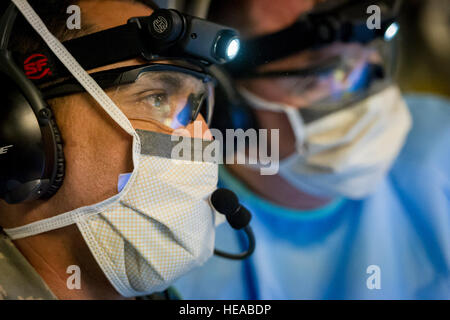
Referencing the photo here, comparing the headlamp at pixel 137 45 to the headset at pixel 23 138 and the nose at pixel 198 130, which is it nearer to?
the headset at pixel 23 138

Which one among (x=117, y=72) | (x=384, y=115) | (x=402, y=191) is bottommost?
(x=402, y=191)

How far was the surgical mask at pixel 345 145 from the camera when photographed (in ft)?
5.20

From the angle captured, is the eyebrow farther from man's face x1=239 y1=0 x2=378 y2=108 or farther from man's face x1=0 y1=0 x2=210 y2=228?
man's face x1=239 y1=0 x2=378 y2=108

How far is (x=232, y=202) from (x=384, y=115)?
101 centimetres

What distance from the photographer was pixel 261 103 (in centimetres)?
155

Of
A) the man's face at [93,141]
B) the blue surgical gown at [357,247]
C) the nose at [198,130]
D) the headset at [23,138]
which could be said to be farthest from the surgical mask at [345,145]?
the headset at [23,138]

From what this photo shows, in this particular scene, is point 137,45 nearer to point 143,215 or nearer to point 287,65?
Answer: point 143,215

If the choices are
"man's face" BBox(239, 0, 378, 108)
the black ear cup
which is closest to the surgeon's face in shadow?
"man's face" BBox(239, 0, 378, 108)

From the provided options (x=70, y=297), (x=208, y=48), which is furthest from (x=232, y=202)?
(x=70, y=297)

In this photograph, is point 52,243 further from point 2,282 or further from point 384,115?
point 384,115

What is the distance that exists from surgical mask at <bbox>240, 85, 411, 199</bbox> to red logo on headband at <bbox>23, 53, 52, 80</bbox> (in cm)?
79

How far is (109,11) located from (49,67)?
168 millimetres

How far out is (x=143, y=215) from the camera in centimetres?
84

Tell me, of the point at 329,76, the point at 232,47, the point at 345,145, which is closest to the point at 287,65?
the point at 329,76
